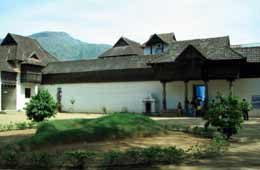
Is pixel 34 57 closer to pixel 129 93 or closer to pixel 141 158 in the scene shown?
pixel 129 93

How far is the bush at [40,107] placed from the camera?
17.3 metres

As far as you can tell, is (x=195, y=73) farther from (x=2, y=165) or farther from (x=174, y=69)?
(x=2, y=165)

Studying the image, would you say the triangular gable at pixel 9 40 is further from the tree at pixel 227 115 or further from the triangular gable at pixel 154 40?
the tree at pixel 227 115

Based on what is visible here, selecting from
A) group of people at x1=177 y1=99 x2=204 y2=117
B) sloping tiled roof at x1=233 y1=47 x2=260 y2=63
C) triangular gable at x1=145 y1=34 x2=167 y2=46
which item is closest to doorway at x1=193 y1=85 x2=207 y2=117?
group of people at x1=177 y1=99 x2=204 y2=117

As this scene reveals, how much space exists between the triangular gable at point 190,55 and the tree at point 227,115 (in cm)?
1574

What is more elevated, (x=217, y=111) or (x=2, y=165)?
(x=217, y=111)

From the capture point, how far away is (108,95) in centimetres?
3434

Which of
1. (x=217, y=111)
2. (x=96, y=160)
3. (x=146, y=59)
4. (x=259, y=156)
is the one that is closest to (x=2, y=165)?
(x=96, y=160)

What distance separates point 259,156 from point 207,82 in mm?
20630

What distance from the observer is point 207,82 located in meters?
29.0

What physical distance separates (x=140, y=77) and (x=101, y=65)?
4.67m

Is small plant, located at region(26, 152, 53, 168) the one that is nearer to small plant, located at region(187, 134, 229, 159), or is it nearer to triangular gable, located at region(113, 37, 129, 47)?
small plant, located at region(187, 134, 229, 159)

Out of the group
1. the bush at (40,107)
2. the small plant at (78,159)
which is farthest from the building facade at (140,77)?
the small plant at (78,159)

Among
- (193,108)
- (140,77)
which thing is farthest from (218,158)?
(140,77)
